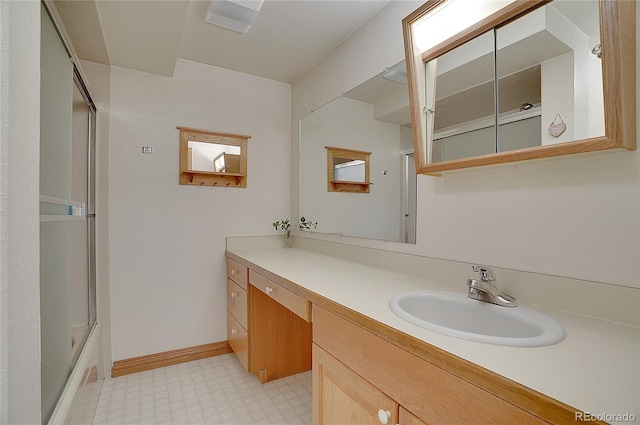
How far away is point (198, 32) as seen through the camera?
204 cm

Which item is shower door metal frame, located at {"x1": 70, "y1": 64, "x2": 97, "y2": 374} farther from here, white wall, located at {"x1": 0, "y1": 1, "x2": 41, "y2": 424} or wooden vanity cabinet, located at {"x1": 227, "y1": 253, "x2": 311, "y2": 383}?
white wall, located at {"x1": 0, "y1": 1, "x2": 41, "y2": 424}

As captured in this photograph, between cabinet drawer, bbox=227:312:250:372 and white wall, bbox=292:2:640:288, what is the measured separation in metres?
1.20

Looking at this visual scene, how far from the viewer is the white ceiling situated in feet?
5.23

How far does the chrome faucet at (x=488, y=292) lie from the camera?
1.05 metres

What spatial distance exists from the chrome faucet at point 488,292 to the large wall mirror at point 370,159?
1.62ft

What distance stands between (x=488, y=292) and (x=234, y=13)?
1951 mm

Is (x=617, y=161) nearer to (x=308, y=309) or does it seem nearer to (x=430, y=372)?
(x=430, y=372)

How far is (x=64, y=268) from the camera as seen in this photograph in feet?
4.27

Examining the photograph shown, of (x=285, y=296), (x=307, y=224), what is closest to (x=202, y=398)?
(x=285, y=296)

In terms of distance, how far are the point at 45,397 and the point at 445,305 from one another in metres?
1.48

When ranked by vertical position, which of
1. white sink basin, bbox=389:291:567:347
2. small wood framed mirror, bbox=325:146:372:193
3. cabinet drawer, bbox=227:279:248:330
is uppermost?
small wood framed mirror, bbox=325:146:372:193

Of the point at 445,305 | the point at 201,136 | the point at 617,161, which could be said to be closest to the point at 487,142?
the point at 617,161

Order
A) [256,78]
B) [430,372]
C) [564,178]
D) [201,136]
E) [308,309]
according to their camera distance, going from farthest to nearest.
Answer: [256,78], [201,136], [308,309], [564,178], [430,372]

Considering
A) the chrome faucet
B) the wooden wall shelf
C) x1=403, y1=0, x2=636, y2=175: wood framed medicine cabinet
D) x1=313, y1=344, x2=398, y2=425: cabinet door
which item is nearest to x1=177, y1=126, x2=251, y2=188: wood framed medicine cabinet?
the wooden wall shelf
